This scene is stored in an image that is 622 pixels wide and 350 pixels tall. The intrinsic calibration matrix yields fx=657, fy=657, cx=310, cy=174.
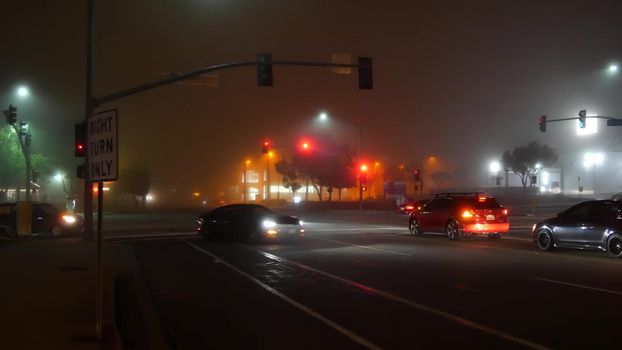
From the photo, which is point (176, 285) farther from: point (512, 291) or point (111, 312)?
point (512, 291)

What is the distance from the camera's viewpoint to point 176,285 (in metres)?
13.4

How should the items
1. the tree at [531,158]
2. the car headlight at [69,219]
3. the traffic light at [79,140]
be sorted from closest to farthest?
the traffic light at [79,140] → the car headlight at [69,219] → the tree at [531,158]

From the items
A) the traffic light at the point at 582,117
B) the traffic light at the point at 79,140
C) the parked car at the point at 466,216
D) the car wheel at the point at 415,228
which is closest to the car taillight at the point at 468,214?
the parked car at the point at 466,216

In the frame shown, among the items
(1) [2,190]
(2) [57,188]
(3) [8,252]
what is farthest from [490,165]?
(3) [8,252]

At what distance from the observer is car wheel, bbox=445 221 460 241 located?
78.0 feet

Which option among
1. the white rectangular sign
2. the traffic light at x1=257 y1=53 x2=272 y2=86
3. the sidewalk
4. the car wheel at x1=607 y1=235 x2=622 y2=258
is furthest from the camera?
the traffic light at x1=257 y1=53 x2=272 y2=86

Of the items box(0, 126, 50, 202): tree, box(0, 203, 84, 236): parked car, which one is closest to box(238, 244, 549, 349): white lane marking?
box(0, 203, 84, 236): parked car

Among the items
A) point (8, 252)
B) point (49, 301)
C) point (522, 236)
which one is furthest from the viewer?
point (522, 236)

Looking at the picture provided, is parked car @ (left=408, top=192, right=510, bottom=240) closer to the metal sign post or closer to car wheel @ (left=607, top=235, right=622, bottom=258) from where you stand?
car wheel @ (left=607, top=235, right=622, bottom=258)

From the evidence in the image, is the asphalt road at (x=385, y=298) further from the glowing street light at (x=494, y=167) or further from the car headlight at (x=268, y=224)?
the glowing street light at (x=494, y=167)

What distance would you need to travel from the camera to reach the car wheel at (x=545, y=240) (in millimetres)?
19594

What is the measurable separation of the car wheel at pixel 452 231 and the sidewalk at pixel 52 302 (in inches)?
483

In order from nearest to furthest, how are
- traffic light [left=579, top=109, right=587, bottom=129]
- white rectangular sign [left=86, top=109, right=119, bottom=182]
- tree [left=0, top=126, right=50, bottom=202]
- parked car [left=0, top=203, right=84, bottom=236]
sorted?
white rectangular sign [left=86, top=109, right=119, bottom=182] < parked car [left=0, top=203, right=84, bottom=236] < traffic light [left=579, top=109, right=587, bottom=129] < tree [left=0, top=126, right=50, bottom=202]

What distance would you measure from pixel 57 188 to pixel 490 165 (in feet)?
247
